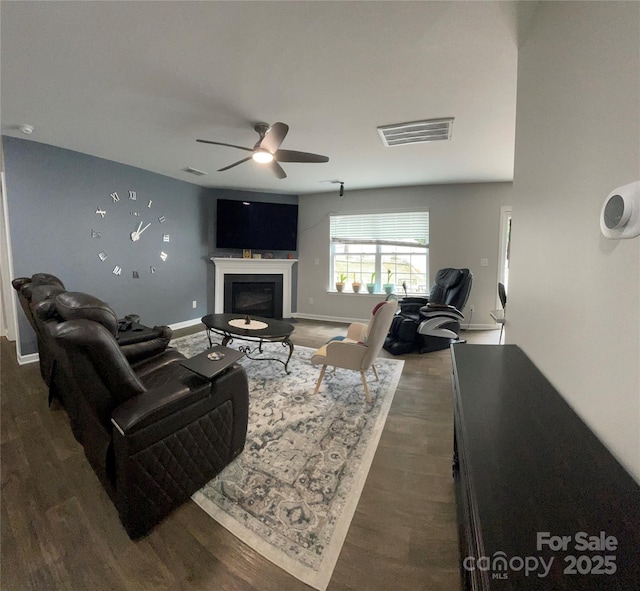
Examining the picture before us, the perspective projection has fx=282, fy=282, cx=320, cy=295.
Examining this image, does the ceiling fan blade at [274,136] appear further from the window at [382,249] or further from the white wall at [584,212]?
the window at [382,249]

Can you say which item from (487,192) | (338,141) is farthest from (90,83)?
(487,192)

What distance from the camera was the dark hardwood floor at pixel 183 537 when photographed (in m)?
1.14

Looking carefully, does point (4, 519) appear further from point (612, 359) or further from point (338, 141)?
point (338, 141)

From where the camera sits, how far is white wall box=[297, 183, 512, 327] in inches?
188

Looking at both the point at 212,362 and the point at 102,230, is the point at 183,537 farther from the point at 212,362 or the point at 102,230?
the point at 102,230

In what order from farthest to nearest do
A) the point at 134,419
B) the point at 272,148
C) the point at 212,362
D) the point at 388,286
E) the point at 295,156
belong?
the point at 388,286 → the point at 295,156 → the point at 272,148 → the point at 212,362 → the point at 134,419

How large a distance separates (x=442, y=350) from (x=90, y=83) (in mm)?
4639

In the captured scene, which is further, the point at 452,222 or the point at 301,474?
the point at 452,222

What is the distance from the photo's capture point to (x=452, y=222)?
16.2ft

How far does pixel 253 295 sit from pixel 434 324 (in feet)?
11.5

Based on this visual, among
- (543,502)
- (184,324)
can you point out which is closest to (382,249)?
(184,324)

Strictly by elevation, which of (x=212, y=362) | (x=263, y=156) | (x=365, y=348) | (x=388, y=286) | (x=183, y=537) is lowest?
(x=183, y=537)

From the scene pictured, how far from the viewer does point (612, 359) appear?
0.72m

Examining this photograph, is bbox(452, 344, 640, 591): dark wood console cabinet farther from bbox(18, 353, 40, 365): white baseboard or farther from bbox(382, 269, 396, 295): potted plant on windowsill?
bbox(18, 353, 40, 365): white baseboard
